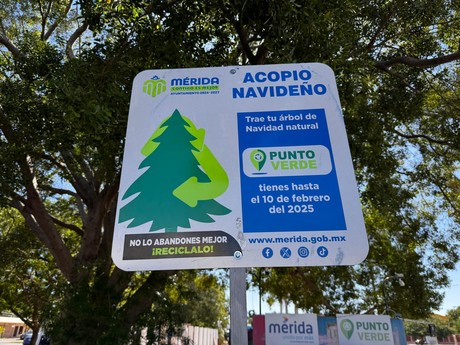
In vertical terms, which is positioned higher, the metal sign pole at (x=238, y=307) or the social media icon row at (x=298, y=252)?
the social media icon row at (x=298, y=252)

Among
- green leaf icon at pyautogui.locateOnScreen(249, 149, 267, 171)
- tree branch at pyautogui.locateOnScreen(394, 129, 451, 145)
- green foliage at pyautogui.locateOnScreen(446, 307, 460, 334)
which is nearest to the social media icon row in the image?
green leaf icon at pyautogui.locateOnScreen(249, 149, 267, 171)

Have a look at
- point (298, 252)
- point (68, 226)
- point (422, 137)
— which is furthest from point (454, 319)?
point (298, 252)

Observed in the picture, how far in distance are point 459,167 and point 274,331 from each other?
7467mm

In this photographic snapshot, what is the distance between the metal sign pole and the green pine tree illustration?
0.93 feet

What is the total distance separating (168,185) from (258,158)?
0.48 metres

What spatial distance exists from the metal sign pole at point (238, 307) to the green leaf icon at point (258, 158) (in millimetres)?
Result: 524

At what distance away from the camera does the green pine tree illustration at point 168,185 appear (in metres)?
1.65

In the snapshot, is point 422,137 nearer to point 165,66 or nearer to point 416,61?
point 416,61

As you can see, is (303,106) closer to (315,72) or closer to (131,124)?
(315,72)

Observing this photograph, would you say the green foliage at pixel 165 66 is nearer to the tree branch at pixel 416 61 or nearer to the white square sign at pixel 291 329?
the tree branch at pixel 416 61

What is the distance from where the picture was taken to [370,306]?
15930 millimetres

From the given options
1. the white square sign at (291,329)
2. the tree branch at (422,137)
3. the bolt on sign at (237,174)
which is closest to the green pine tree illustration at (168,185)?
the bolt on sign at (237,174)

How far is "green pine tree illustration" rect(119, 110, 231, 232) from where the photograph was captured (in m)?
1.65

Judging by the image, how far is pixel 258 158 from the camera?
71.1 inches
